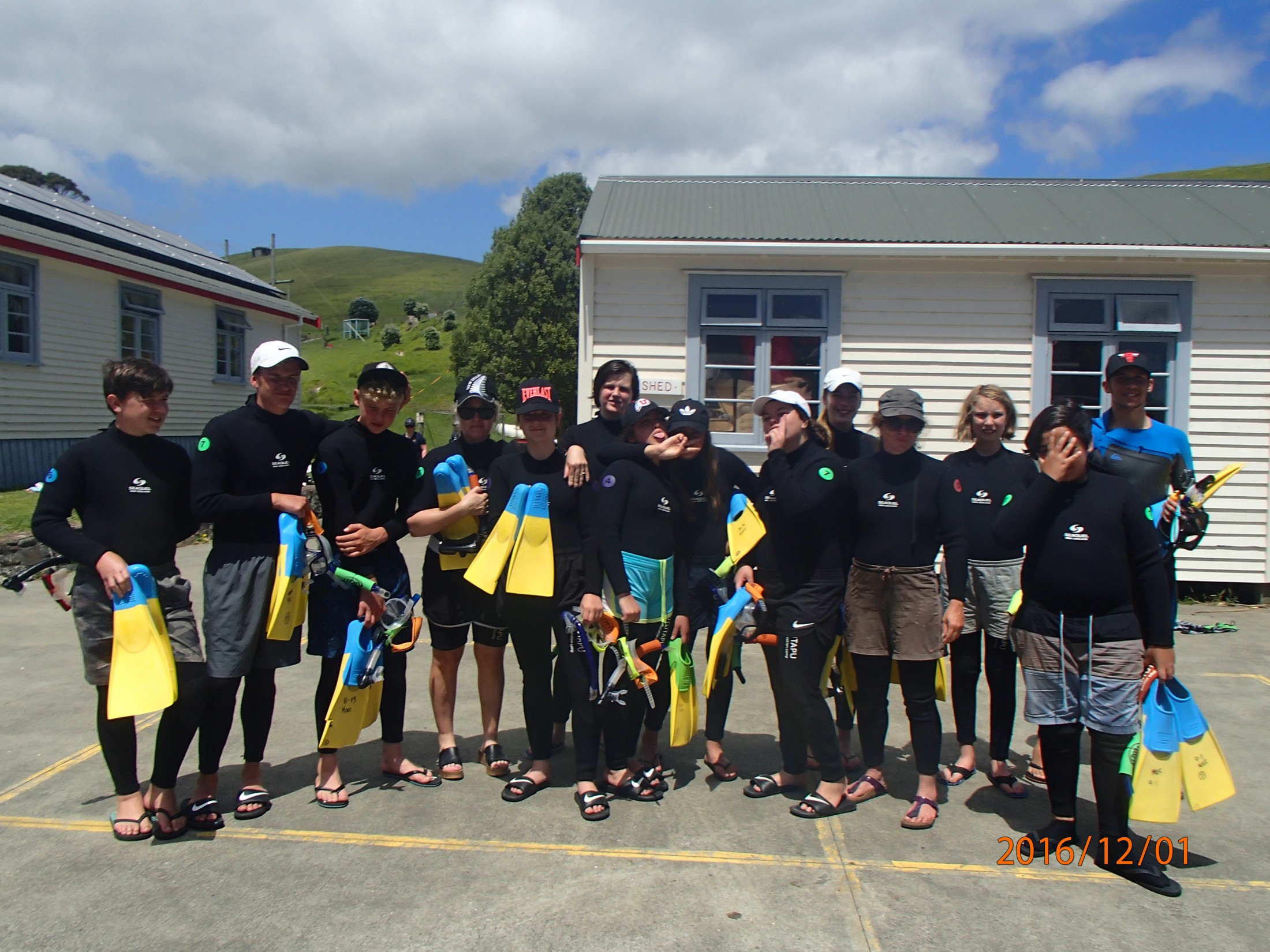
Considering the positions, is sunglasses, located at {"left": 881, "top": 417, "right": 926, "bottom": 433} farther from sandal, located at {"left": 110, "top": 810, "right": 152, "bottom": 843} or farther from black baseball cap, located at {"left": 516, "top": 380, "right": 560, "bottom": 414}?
sandal, located at {"left": 110, "top": 810, "right": 152, "bottom": 843}

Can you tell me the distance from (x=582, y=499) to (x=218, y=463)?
153 cm

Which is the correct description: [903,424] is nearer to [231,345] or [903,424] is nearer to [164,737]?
[164,737]

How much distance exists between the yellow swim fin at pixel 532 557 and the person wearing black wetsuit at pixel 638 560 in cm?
25

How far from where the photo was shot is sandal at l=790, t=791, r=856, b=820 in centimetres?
371

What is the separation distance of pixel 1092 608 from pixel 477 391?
9.20 feet

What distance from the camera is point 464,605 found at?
410cm

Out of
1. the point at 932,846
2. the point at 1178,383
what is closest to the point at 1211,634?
the point at 1178,383

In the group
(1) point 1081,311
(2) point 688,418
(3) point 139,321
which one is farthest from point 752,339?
(3) point 139,321

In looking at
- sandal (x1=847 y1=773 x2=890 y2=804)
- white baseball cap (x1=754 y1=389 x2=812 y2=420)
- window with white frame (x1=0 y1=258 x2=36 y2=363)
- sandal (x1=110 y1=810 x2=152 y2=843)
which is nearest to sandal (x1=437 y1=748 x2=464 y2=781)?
sandal (x1=110 y1=810 x2=152 y2=843)

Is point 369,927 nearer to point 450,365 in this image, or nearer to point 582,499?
point 582,499

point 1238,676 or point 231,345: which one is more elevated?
point 231,345

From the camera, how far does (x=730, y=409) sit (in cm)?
830

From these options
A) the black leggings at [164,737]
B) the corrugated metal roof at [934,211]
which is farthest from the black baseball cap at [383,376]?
the corrugated metal roof at [934,211]

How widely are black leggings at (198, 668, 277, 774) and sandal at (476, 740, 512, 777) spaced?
1.03 meters
